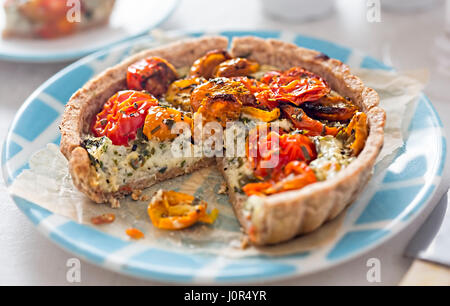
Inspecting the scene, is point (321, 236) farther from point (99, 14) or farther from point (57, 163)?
point (99, 14)

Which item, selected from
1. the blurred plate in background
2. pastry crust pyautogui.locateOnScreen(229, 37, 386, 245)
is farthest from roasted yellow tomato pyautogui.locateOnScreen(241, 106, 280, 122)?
the blurred plate in background

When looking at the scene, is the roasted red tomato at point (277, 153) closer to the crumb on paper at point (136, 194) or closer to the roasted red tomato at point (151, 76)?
the crumb on paper at point (136, 194)

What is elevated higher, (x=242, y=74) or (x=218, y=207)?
(x=242, y=74)

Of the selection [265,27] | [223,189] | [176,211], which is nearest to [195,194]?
[223,189]

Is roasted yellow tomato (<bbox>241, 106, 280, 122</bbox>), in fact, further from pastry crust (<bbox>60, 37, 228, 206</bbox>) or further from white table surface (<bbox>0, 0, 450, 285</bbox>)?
white table surface (<bbox>0, 0, 450, 285</bbox>)

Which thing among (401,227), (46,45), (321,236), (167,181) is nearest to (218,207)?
(167,181)

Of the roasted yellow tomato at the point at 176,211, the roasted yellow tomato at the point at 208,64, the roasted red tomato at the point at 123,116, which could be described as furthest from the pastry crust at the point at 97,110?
the roasted yellow tomato at the point at 176,211
